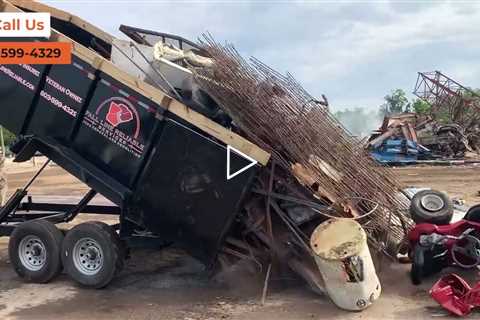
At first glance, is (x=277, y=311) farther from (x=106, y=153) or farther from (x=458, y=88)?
(x=458, y=88)

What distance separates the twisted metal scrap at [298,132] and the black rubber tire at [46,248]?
8.20 ft

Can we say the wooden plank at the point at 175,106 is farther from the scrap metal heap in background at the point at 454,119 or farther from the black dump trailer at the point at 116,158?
the scrap metal heap in background at the point at 454,119

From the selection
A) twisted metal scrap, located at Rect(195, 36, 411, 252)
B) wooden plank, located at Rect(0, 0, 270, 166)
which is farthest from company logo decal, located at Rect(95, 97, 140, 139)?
twisted metal scrap, located at Rect(195, 36, 411, 252)

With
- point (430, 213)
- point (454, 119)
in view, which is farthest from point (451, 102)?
point (430, 213)

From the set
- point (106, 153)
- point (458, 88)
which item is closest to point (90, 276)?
point (106, 153)

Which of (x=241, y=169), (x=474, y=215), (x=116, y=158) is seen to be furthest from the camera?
(x=116, y=158)

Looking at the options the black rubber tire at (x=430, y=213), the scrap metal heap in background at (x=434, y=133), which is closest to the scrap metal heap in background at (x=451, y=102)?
the scrap metal heap in background at (x=434, y=133)

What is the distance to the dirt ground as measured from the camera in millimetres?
6016

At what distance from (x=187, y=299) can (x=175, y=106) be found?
6.98 feet

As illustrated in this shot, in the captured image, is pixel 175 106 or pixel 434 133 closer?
pixel 175 106

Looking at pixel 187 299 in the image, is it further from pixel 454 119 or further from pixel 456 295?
pixel 454 119

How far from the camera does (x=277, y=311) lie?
609cm

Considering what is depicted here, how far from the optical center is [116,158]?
267 inches

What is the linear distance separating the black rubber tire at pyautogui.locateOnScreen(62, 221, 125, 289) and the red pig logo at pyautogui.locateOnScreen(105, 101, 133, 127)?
3.94ft
